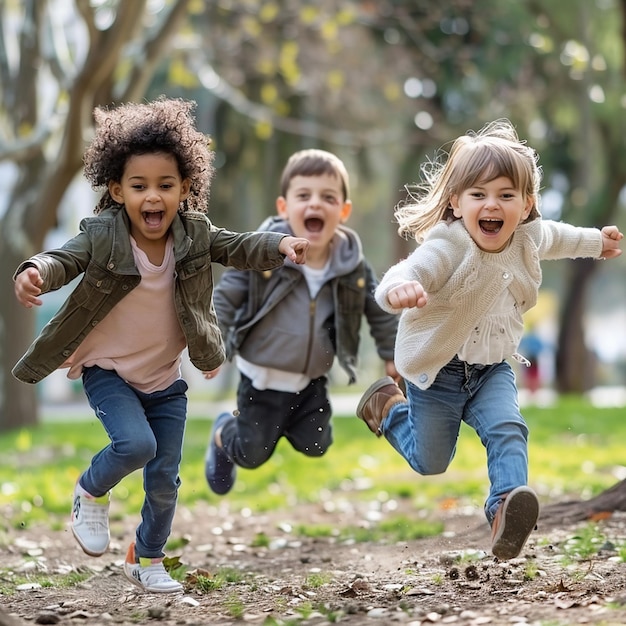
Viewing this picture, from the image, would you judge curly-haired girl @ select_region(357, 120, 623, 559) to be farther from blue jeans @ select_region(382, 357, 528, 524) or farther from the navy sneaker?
the navy sneaker

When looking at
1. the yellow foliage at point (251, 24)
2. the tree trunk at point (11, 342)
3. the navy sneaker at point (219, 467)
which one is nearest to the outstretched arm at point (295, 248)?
the navy sneaker at point (219, 467)

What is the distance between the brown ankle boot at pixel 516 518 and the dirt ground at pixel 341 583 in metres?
0.20

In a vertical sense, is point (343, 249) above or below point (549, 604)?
above

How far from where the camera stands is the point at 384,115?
26.0 metres

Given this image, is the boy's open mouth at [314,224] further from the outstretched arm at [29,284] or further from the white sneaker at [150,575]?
the outstretched arm at [29,284]

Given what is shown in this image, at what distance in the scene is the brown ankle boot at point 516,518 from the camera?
13.5ft

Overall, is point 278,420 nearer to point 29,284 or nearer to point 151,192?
point 151,192

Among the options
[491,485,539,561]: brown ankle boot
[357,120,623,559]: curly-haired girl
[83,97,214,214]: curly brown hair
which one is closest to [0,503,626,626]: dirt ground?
[491,485,539,561]: brown ankle boot

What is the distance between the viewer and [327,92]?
22.6 meters

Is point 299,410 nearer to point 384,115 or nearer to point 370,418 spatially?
point 370,418

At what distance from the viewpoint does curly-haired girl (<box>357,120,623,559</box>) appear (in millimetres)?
4504

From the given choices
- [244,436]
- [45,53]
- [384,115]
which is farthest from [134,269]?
[384,115]

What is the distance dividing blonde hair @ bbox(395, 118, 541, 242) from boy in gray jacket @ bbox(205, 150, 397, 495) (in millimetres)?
903

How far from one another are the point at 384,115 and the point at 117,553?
2085 cm
